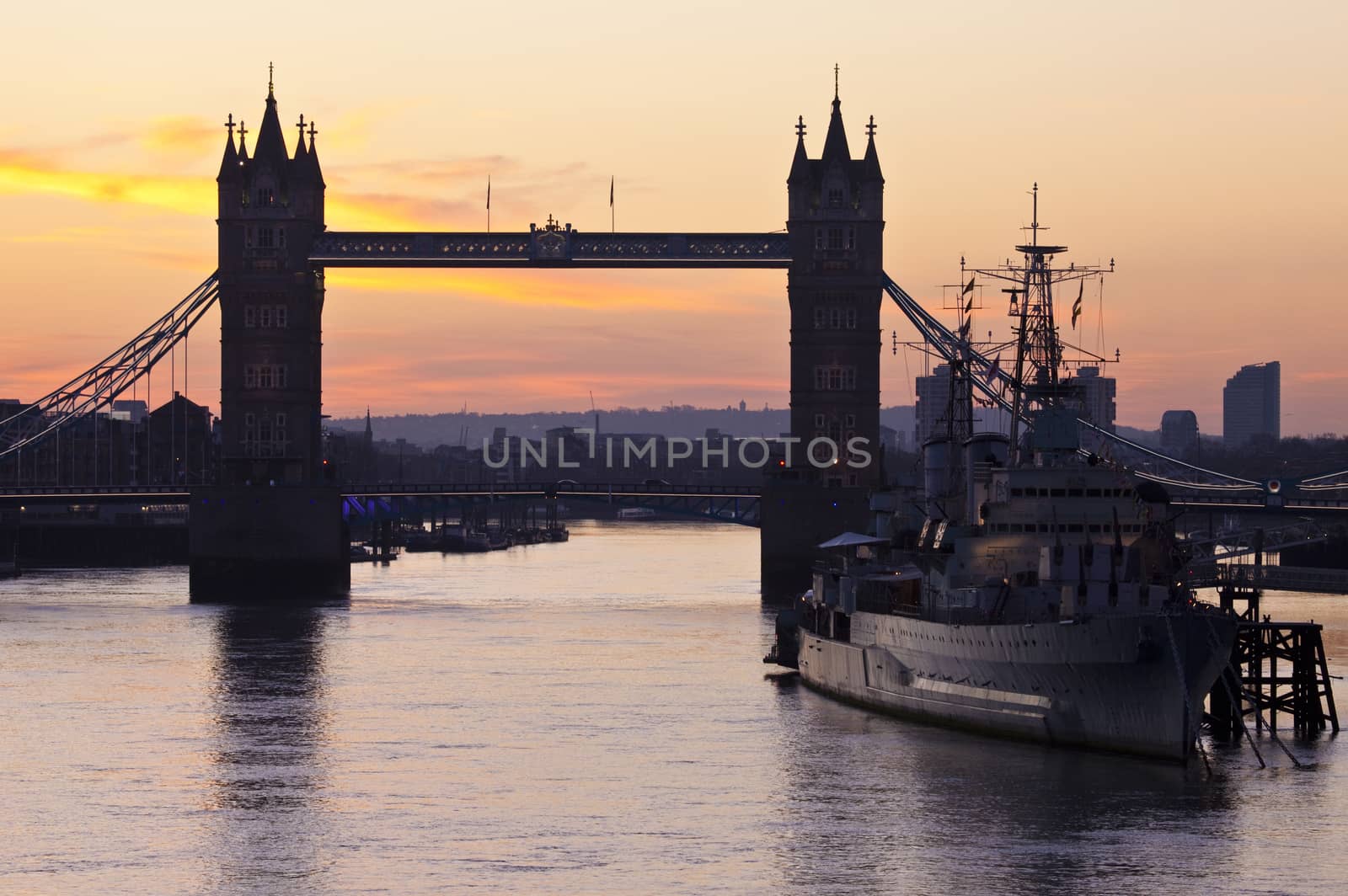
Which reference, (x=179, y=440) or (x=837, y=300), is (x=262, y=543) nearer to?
(x=837, y=300)

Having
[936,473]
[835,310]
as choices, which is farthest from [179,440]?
[936,473]

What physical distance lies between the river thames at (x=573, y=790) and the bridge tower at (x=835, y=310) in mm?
32286

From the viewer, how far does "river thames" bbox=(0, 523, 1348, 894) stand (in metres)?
33.0

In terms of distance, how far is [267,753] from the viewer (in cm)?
4509

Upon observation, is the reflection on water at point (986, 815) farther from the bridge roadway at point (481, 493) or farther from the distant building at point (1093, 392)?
the bridge roadway at point (481, 493)

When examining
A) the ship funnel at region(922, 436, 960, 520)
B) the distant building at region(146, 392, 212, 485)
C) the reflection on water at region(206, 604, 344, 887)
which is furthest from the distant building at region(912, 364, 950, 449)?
the distant building at region(146, 392, 212, 485)

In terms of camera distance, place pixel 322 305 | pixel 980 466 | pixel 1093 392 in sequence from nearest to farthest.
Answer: pixel 980 466 < pixel 1093 392 < pixel 322 305

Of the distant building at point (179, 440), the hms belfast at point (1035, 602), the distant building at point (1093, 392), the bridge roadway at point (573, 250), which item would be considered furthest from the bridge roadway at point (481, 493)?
the hms belfast at point (1035, 602)

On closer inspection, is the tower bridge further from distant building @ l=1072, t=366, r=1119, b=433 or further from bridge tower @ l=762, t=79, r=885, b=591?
distant building @ l=1072, t=366, r=1119, b=433

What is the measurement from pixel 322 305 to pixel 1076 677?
6515cm

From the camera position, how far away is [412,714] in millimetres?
50938

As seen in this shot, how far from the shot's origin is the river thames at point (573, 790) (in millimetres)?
33031

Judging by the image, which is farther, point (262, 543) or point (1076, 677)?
point (262, 543)

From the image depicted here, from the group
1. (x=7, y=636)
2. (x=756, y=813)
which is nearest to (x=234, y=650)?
(x=7, y=636)
